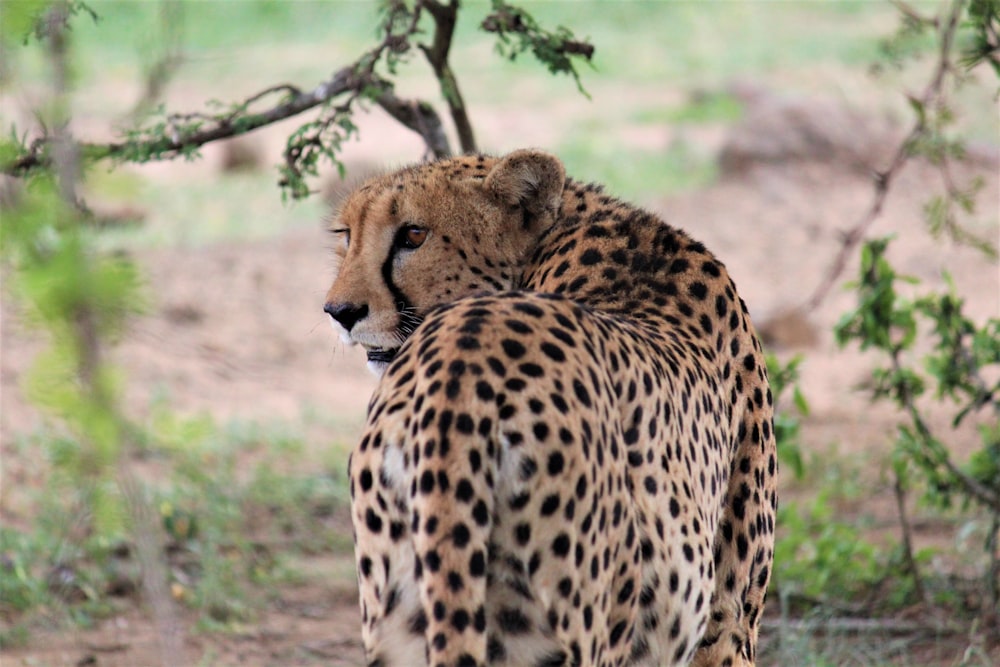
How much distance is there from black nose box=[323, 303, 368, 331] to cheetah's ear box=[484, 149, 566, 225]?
41cm

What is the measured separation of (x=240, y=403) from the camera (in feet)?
23.3

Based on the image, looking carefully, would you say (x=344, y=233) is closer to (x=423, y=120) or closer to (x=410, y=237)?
(x=410, y=237)

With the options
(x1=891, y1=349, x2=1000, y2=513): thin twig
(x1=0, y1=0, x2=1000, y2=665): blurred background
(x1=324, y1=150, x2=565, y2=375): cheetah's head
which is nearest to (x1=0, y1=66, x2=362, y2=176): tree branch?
(x1=0, y1=0, x2=1000, y2=665): blurred background

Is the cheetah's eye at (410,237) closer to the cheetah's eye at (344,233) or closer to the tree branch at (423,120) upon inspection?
the cheetah's eye at (344,233)

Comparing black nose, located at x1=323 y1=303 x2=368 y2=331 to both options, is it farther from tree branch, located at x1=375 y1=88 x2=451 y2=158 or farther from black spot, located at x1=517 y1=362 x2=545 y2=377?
tree branch, located at x1=375 y1=88 x2=451 y2=158

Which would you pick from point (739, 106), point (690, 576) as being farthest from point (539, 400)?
point (739, 106)

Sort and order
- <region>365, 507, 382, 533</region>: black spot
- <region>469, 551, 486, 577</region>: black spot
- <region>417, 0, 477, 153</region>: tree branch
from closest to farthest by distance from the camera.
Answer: <region>469, 551, 486, 577</region>: black spot → <region>365, 507, 382, 533</region>: black spot → <region>417, 0, 477, 153</region>: tree branch

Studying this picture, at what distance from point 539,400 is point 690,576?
0.53 metres

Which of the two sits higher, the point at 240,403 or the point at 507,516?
the point at 507,516

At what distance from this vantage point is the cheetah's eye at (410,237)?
3.03 metres

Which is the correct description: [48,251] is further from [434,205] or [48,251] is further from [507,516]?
[434,205]

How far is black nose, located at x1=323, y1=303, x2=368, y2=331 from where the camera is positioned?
2.93 meters

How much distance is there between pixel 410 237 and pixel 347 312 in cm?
23

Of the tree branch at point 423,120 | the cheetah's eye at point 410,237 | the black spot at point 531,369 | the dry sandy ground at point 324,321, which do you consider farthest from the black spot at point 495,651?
the tree branch at point 423,120
